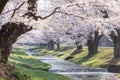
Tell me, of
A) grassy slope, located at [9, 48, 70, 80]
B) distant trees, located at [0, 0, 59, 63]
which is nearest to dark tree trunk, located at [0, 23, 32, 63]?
distant trees, located at [0, 0, 59, 63]

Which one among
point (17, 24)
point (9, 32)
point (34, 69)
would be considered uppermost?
point (17, 24)

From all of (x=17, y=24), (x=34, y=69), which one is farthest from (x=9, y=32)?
(x=34, y=69)

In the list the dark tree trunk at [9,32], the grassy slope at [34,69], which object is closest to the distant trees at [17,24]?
the dark tree trunk at [9,32]

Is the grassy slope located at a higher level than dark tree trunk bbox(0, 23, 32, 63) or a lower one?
lower

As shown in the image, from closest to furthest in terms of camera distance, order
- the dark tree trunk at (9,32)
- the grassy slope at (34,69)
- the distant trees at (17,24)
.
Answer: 1. the distant trees at (17,24)
2. the dark tree trunk at (9,32)
3. the grassy slope at (34,69)

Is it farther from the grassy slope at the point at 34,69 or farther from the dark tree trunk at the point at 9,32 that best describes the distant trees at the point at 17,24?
the grassy slope at the point at 34,69

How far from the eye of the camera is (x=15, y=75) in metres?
16.6

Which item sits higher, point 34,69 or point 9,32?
point 9,32

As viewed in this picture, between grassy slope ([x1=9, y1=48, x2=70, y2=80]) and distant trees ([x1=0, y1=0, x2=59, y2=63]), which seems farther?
grassy slope ([x1=9, y1=48, x2=70, y2=80])

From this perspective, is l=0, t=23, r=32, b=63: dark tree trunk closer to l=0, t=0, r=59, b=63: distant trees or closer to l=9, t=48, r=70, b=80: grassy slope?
l=0, t=0, r=59, b=63: distant trees

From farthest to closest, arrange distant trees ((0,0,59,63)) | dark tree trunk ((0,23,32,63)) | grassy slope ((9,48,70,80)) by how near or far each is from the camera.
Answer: grassy slope ((9,48,70,80)), dark tree trunk ((0,23,32,63)), distant trees ((0,0,59,63))

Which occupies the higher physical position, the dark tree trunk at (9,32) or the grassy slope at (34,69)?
the dark tree trunk at (9,32)

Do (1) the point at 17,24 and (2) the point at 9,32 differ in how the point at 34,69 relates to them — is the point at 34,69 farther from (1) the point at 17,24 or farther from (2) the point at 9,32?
A: (1) the point at 17,24

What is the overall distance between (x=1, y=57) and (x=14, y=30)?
149cm
